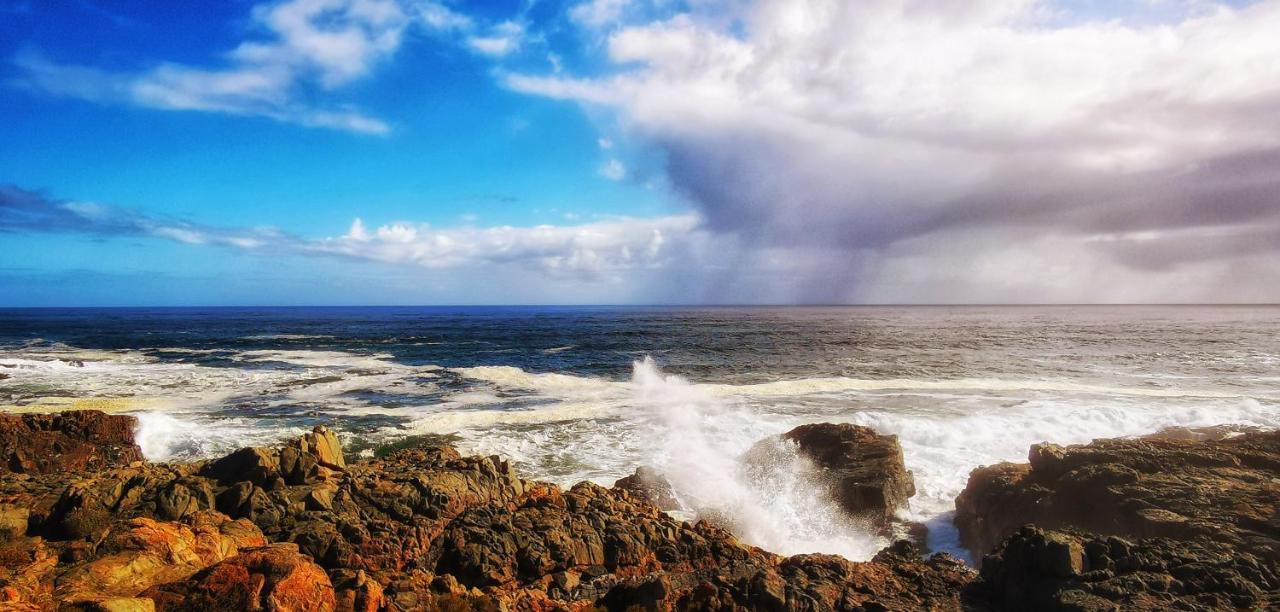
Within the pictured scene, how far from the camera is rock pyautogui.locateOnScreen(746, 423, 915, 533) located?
14648 mm

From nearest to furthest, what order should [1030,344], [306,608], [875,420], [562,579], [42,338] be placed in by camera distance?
[306,608] → [562,579] → [875,420] → [1030,344] → [42,338]

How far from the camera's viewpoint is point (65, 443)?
1700cm

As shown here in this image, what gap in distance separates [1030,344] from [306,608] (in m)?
71.6

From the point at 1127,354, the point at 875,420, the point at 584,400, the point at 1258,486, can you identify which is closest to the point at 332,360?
the point at 584,400

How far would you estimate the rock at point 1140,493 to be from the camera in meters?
9.88

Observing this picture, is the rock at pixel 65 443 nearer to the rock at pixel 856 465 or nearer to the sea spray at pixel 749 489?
the sea spray at pixel 749 489

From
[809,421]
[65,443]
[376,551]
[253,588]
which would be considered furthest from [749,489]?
[65,443]

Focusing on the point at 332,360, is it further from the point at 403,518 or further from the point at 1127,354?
the point at 1127,354

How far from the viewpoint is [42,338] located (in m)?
71.1

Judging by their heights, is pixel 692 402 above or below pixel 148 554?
below

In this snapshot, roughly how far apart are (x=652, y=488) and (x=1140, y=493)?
409 inches

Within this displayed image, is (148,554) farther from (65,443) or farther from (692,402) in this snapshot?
(692,402)

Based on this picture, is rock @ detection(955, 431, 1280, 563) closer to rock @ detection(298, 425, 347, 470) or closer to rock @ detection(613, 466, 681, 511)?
rock @ detection(613, 466, 681, 511)

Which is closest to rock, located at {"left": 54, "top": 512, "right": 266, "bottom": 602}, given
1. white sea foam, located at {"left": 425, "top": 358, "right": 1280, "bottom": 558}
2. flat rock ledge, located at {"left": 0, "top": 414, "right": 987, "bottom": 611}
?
flat rock ledge, located at {"left": 0, "top": 414, "right": 987, "bottom": 611}
